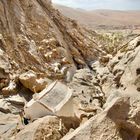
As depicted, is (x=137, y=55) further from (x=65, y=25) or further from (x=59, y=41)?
(x=65, y=25)

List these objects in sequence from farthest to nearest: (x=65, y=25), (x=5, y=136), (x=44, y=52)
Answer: (x=65, y=25) < (x=44, y=52) < (x=5, y=136)

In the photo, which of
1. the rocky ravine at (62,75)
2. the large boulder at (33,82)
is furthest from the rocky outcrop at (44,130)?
the large boulder at (33,82)

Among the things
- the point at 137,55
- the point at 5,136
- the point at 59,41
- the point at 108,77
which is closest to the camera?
the point at 137,55

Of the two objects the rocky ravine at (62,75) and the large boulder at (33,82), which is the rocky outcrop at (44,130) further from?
the large boulder at (33,82)

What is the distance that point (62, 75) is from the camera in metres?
11.3

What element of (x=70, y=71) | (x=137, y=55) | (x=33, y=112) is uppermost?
(x=137, y=55)

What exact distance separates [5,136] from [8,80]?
3732 millimetres

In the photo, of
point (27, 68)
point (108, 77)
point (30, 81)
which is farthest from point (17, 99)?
point (108, 77)

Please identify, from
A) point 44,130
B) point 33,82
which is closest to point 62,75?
point 33,82

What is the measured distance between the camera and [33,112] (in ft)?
19.5

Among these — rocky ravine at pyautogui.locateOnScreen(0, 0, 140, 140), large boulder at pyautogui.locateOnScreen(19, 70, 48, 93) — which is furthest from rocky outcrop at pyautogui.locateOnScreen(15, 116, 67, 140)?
large boulder at pyautogui.locateOnScreen(19, 70, 48, 93)

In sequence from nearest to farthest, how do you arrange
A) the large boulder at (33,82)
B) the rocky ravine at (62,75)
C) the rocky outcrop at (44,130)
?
the rocky ravine at (62,75) → the rocky outcrop at (44,130) → the large boulder at (33,82)

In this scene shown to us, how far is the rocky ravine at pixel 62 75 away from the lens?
3904mm

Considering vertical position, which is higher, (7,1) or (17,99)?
(7,1)
